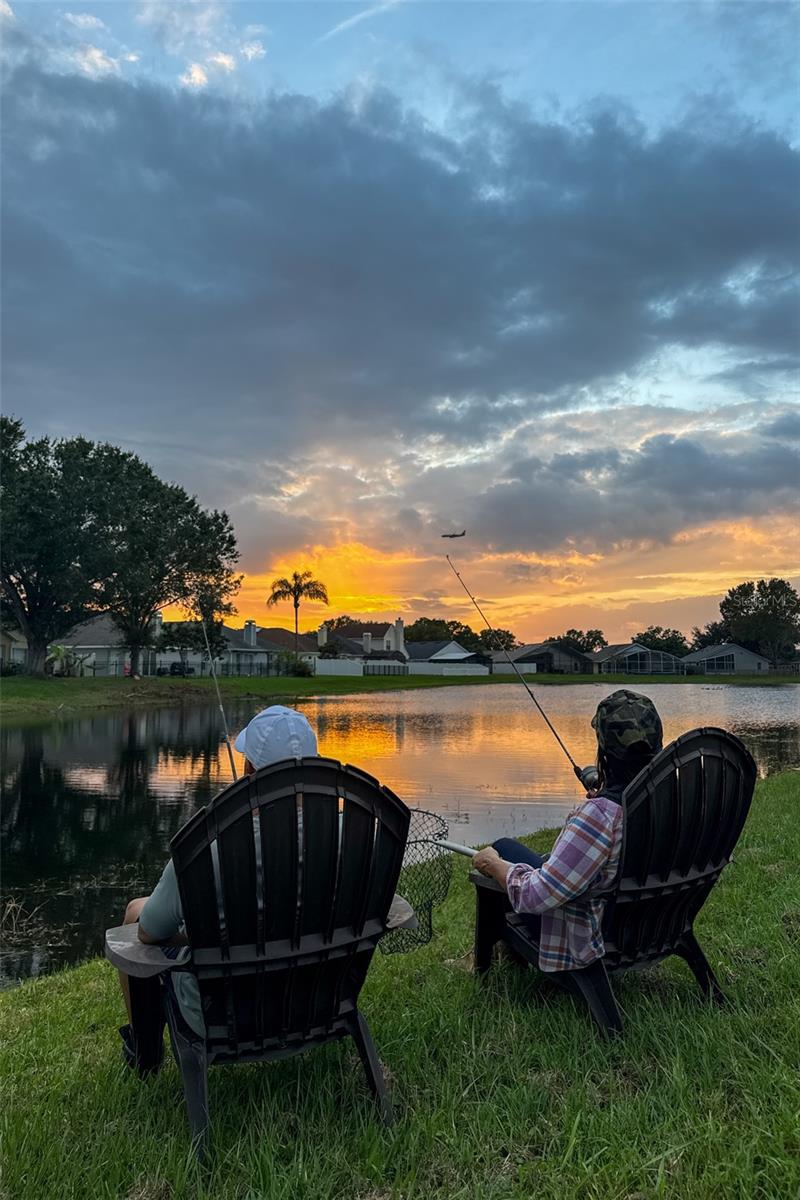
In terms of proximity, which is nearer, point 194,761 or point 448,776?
point 448,776

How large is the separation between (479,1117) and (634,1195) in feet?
1.95

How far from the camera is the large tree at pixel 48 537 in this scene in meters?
41.0

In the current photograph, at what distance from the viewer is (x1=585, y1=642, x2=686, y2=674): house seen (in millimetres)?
106688

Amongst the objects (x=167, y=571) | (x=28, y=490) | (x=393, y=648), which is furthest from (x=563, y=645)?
(x=28, y=490)

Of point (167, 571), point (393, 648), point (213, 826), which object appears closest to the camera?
point (213, 826)

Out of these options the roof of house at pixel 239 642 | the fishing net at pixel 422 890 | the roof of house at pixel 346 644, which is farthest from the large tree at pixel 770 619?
the fishing net at pixel 422 890

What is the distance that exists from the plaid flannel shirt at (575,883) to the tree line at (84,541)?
38.2 meters

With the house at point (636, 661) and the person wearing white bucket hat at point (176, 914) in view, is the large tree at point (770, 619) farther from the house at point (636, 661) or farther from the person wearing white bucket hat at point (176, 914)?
the person wearing white bucket hat at point (176, 914)

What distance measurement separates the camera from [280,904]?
101 inches

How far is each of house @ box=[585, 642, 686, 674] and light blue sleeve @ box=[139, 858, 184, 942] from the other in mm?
108235

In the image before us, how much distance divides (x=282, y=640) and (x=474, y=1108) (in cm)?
10180

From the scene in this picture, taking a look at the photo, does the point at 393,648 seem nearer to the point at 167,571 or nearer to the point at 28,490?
the point at 167,571

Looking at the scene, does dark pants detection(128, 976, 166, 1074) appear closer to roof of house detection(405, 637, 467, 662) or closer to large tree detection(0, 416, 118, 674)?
large tree detection(0, 416, 118, 674)

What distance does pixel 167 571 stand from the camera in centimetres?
5100
